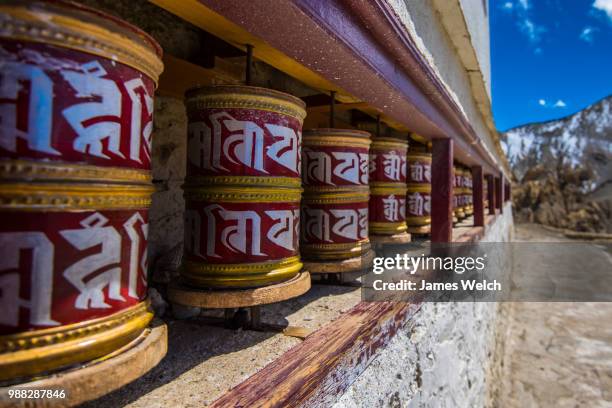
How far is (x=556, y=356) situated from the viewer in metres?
3.84

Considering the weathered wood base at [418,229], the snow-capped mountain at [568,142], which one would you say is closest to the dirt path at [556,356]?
the weathered wood base at [418,229]

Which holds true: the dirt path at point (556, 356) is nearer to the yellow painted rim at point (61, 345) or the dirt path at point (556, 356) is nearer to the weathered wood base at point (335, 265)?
the weathered wood base at point (335, 265)

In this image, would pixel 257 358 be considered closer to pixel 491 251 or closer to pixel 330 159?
pixel 330 159

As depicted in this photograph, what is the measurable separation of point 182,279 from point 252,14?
0.63 m

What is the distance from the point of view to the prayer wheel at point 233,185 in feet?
2.83

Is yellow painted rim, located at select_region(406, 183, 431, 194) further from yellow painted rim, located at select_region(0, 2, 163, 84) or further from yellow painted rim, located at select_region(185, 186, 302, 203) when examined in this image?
yellow painted rim, located at select_region(0, 2, 163, 84)

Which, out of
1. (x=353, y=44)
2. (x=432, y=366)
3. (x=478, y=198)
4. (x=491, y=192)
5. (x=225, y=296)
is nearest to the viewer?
(x=225, y=296)

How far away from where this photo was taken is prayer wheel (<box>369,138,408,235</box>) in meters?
1.77

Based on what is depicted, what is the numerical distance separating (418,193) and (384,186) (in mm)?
599

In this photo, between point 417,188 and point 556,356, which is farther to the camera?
point 556,356

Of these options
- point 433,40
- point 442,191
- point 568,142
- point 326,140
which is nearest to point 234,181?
point 326,140

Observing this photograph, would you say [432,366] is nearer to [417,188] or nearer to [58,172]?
[417,188]

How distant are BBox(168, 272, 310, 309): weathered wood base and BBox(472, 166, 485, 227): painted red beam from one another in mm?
3366

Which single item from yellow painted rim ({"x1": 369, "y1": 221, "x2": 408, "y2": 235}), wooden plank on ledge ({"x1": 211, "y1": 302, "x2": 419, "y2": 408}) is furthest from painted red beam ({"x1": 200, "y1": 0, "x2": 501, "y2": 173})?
wooden plank on ledge ({"x1": 211, "y1": 302, "x2": 419, "y2": 408})
